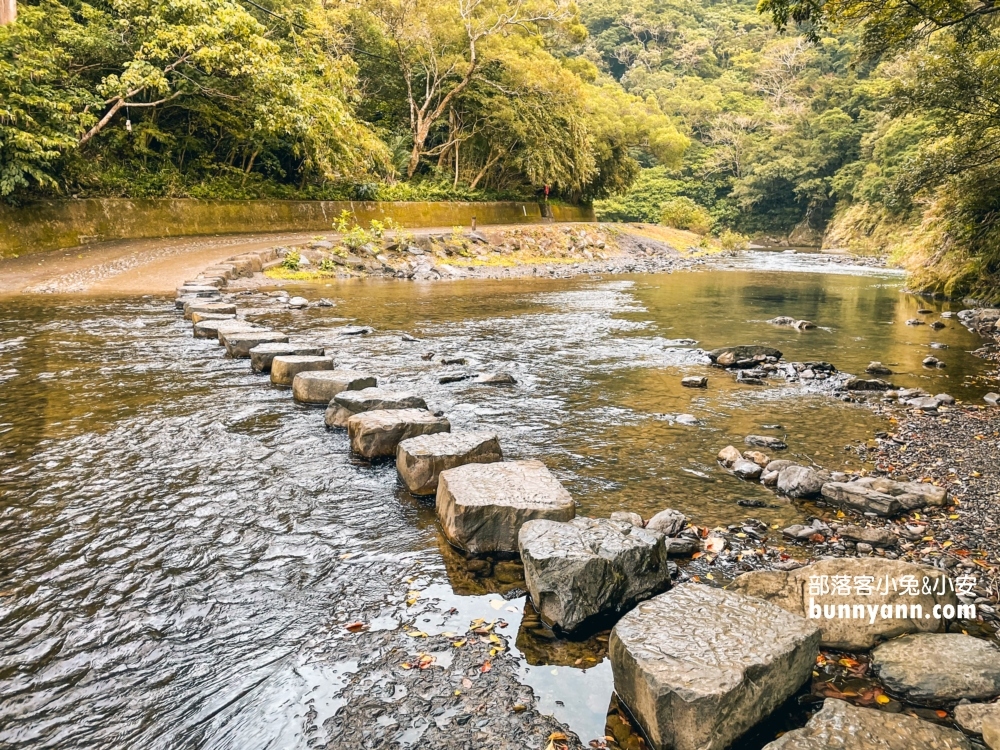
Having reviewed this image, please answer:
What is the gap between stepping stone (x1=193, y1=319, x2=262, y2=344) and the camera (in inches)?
336

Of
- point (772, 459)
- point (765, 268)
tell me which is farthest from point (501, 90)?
point (772, 459)

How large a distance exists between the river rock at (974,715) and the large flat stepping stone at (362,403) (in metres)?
4.25

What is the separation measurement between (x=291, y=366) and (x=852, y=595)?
5647 millimetres

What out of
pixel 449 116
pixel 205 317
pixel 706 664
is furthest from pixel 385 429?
pixel 449 116

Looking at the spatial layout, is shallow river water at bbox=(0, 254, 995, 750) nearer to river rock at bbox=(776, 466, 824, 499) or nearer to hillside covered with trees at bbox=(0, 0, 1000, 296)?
river rock at bbox=(776, 466, 824, 499)

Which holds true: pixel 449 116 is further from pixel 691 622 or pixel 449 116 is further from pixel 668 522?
pixel 691 622

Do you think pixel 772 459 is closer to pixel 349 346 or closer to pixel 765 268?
pixel 349 346

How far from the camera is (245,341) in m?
7.82

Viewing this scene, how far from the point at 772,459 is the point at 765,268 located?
28119mm

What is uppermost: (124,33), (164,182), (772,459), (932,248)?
(124,33)

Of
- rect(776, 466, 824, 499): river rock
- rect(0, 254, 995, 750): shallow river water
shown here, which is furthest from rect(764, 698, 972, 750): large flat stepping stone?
rect(776, 466, 824, 499): river rock

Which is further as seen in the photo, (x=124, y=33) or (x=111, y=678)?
(x=124, y=33)

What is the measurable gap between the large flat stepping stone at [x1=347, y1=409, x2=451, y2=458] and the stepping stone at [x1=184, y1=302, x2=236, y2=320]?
6556 mm

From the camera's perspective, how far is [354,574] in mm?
3293
